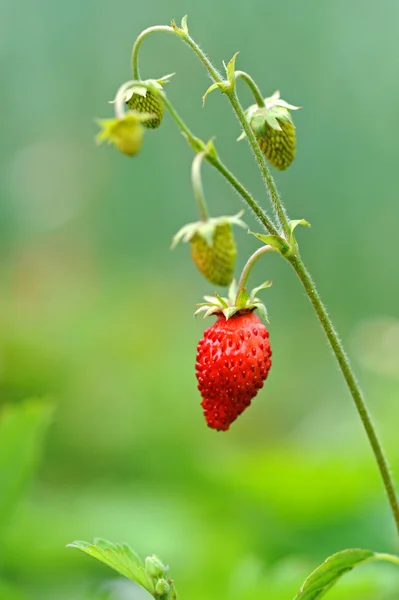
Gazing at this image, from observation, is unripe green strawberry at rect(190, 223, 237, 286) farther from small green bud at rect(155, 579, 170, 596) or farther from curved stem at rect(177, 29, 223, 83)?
small green bud at rect(155, 579, 170, 596)

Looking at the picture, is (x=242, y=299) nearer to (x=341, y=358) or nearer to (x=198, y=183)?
(x=341, y=358)

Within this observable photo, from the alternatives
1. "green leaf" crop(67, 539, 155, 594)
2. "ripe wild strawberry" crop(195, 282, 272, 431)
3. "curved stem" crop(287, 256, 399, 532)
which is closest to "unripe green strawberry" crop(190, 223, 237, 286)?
"curved stem" crop(287, 256, 399, 532)

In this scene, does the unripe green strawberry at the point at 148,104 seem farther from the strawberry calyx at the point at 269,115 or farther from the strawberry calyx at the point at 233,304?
the strawberry calyx at the point at 233,304

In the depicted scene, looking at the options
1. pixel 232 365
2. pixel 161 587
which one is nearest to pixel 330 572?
pixel 161 587

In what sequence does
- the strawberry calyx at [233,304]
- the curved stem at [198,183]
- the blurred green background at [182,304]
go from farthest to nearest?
the blurred green background at [182,304]
the strawberry calyx at [233,304]
the curved stem at [198,183]

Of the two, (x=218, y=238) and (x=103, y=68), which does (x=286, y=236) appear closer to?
(x=218, y=238)

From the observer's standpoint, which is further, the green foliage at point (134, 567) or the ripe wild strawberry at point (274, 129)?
the ripe wild strawberry at point (274, 129)

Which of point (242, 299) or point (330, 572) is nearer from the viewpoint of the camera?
point (330, 572)

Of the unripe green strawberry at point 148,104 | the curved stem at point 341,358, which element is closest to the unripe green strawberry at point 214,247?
the curved stem at point 341,358
